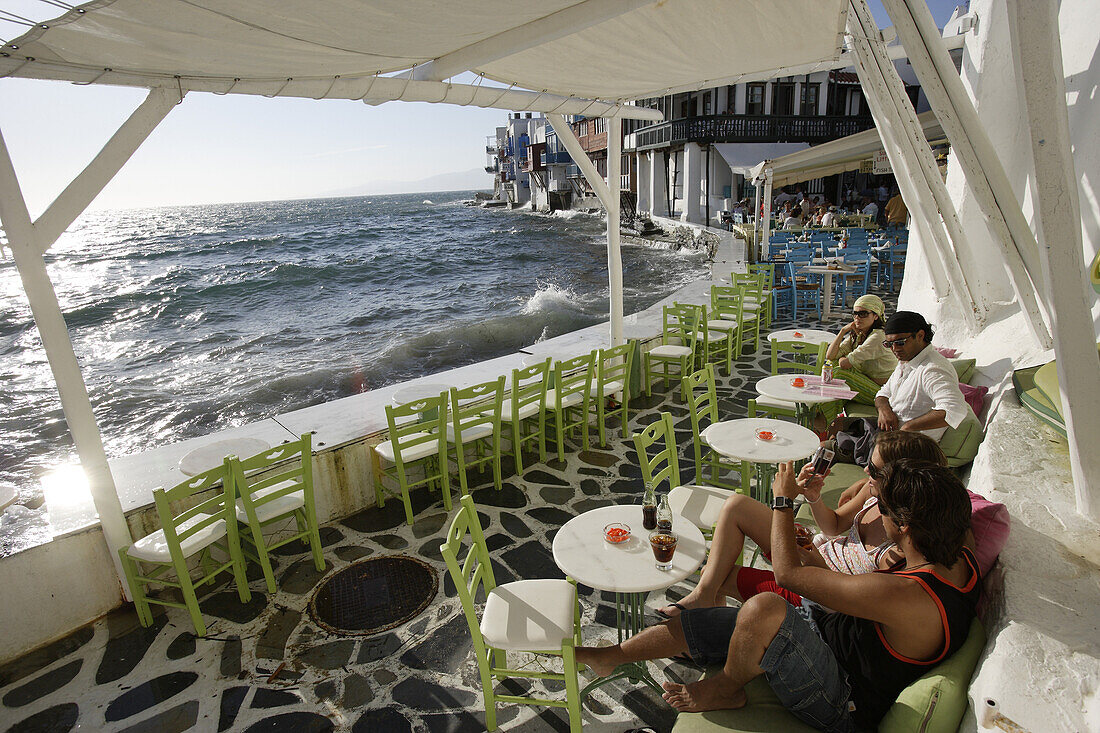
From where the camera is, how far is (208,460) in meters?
3.89

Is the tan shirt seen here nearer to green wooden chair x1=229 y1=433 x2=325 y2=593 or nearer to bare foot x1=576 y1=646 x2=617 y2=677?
bare foot x1=576 y1=646 x2=617 y2=677

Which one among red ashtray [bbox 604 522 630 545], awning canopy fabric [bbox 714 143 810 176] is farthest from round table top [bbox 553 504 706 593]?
awning canopy fabric [bbox 714 143 810 176]

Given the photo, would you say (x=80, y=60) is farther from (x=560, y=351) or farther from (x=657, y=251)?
(x=657, y=251)

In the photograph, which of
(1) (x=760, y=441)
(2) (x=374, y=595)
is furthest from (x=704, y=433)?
(2) (x=374, y=595)

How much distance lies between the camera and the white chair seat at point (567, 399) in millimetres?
5281

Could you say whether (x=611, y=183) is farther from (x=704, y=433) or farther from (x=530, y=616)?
(x=530, y=616)

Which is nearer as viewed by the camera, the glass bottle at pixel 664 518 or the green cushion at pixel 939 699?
the green cushion at pixel 939 699

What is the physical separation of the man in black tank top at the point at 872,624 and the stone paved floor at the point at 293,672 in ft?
2.72

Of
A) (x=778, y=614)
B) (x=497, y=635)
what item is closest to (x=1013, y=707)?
(x=778, y=614)

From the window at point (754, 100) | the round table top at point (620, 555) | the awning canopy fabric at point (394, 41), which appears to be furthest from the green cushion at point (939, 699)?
the window at point (754, 100)

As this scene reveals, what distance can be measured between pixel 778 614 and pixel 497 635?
1.12 meters

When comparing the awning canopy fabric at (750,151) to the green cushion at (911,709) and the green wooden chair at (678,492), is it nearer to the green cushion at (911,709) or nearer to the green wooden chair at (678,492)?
the green wooden chair at (678,492)

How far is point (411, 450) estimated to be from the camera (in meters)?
4.37

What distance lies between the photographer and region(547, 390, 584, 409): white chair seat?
5.28 metres
